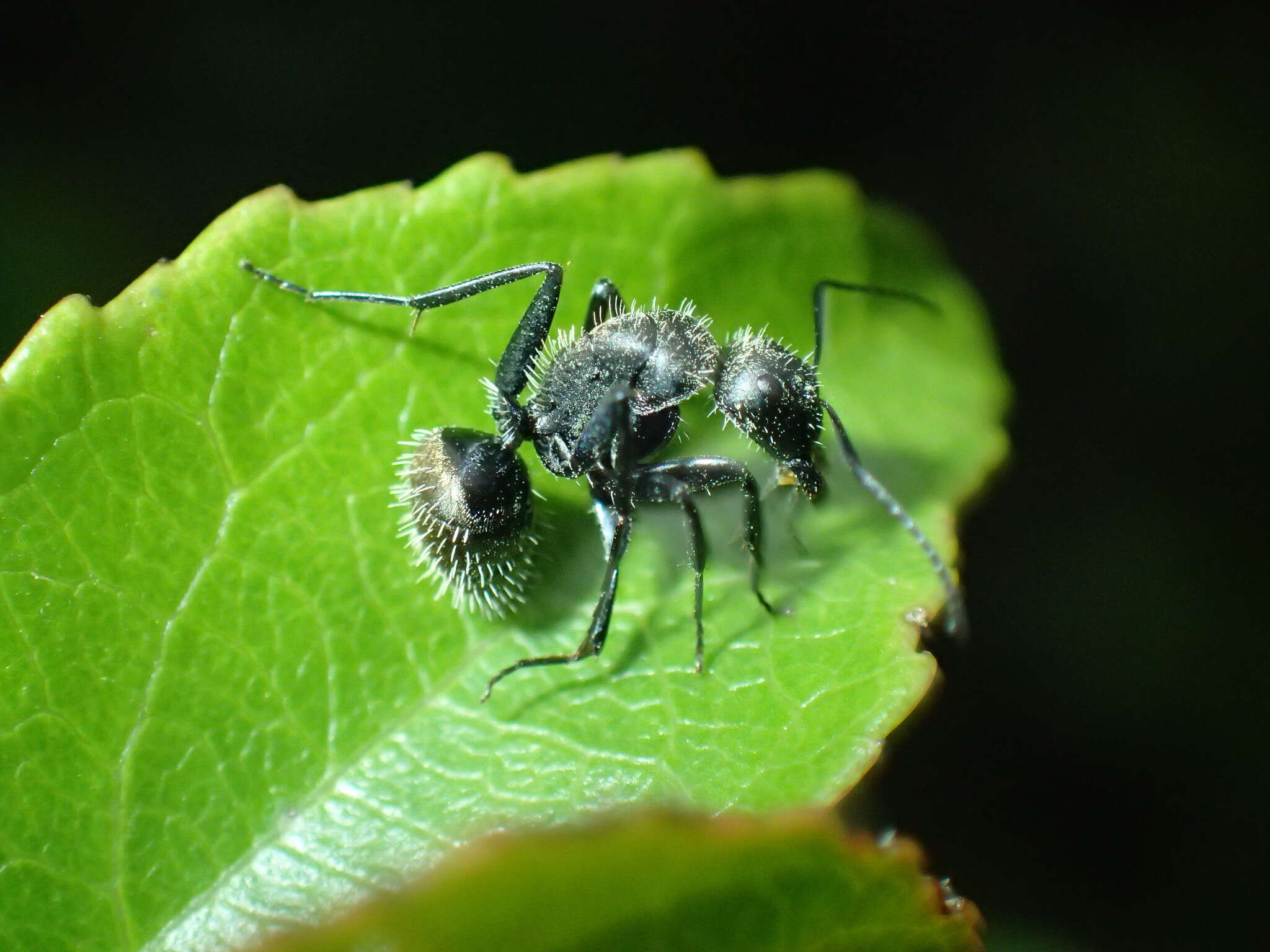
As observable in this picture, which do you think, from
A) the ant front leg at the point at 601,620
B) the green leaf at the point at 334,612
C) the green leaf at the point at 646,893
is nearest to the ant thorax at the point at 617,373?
the green leaf at the point at 334,612

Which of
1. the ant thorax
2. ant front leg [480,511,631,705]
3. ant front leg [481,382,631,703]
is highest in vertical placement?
the ant thorax

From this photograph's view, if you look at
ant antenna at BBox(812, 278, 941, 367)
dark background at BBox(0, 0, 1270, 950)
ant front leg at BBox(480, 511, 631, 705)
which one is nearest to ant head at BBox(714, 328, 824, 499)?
ant antenna at BBox(812, 278, 941, 367)

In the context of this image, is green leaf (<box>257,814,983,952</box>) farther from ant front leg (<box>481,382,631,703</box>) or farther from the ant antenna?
the ant antenna

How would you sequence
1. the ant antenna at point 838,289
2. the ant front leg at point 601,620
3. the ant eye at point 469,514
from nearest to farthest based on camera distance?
the ant front leg at point 601,620
the ant eye at point 469,514
the ant antenna at point 838,289

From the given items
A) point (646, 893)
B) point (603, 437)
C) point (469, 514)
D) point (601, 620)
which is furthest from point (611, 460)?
point (646, 893)

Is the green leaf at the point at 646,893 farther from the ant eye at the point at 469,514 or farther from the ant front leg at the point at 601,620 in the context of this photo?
the ant eye at the point at 469,514

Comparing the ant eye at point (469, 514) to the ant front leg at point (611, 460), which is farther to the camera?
the ant front leg at point (611, 460)

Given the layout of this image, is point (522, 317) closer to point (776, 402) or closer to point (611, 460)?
point (611, 460)
